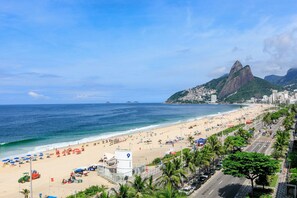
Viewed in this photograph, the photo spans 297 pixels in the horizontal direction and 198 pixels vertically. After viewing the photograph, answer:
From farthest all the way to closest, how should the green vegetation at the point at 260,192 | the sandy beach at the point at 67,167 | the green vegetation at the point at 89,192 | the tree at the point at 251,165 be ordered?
the sandy beach at the point at 67,167 → the green vegetation at the point at 89,192 → the green vegetation at the point at 260,192 → the tree at the point at 251,165

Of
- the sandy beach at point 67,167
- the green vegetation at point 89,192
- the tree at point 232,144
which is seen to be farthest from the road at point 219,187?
the sandy beach at point 67,167

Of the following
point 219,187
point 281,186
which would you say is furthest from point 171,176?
point 281,186

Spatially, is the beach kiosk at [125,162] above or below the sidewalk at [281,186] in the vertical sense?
above

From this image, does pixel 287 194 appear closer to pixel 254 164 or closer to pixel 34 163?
pixel 254 164

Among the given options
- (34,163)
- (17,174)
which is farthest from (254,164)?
(34,163)

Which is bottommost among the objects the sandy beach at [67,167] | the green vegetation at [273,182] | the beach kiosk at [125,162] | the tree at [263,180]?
the sandy beach at [67,167]

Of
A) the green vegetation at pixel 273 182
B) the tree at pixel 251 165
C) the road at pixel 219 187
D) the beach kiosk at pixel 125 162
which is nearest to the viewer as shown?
the tree at pixel 251 165

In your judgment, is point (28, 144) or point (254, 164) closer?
point (254, 164)

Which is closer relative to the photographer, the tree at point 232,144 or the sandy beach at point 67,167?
the sandy beach at point 67,167

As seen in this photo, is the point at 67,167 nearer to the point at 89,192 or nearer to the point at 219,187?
the point at 89,192

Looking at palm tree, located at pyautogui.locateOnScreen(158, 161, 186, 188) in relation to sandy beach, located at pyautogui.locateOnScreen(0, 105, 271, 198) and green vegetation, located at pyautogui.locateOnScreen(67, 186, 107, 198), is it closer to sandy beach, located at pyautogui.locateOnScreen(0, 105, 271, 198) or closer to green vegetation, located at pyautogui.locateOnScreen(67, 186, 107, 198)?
green vegetation, located at pyautogui.locateOnScreen(67, 186, 107, 198)

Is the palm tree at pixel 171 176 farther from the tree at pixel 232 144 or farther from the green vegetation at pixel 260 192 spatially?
the tree at pixel 232 144
